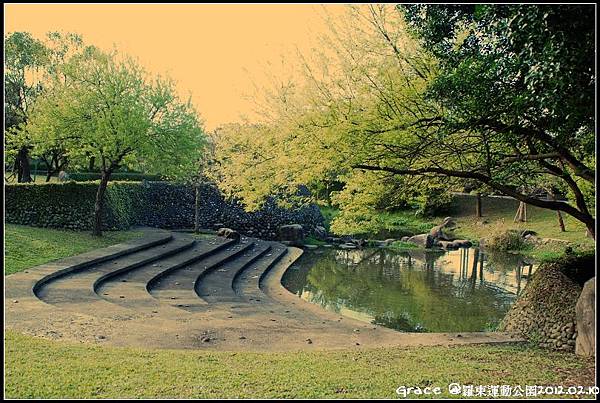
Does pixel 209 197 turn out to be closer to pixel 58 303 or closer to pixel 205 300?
pixel 205 300

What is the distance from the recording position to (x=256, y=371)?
619 cm

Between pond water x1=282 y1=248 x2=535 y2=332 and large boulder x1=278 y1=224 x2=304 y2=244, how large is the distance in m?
1.91

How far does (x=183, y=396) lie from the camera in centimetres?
525

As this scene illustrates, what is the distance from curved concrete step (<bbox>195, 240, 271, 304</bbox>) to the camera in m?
13.2

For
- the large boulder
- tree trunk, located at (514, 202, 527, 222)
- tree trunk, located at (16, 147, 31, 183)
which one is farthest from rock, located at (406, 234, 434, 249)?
tree trunk, located at (16, 147, 31, 183)

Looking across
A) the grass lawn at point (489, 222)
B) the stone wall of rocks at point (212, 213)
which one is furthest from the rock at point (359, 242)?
the stone wall of rocks at point (212, 213)

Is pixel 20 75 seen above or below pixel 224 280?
above

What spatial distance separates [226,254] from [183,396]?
14944 millimetres

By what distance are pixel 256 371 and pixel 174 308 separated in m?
5.02

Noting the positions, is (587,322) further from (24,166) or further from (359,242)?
(24,166)

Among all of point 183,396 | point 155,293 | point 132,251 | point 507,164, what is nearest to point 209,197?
point 132,251

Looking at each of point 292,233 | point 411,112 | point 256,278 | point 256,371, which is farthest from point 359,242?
point 256,371

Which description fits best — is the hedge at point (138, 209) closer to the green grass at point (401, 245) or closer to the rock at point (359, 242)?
the rock at point (359, 242)

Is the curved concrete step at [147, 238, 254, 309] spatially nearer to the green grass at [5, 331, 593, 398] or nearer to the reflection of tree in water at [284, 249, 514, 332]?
the reflection of tree in water at [284, 249, 514, 332]
